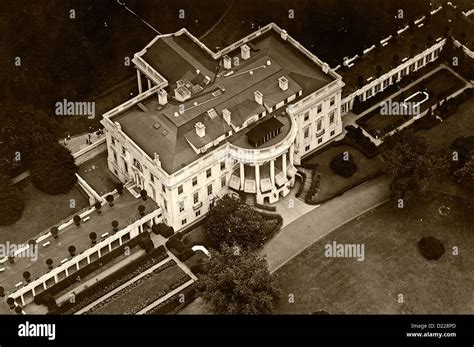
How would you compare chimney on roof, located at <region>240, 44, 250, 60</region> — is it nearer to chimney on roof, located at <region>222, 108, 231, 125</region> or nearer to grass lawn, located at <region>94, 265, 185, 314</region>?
chimney on roof, located at <region>222, 108, 231, 125</region>

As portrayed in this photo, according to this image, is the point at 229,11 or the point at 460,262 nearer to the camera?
the point at 460,262

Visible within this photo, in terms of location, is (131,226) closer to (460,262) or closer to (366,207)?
(366,207)

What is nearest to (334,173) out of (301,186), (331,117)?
(301,186)

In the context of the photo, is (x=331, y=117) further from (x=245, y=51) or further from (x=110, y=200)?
(x=110, y=200)

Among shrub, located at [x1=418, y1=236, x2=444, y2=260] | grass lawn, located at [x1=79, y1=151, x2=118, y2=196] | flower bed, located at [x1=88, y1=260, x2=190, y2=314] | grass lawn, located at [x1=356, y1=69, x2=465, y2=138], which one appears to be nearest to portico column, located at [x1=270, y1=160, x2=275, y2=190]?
flower bed, located at [x1=88, y1=260, x2=190, y2=314]

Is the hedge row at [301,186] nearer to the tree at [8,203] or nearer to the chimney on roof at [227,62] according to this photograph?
the chimney on roof at [227,62]
